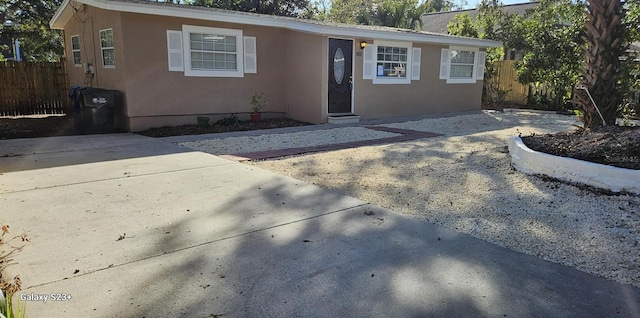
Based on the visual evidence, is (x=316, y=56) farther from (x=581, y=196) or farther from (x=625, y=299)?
(x=625, y=299)

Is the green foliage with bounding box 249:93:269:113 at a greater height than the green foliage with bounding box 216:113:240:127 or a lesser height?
greater

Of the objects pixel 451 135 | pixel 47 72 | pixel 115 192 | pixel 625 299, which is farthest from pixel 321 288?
pixel 47 72

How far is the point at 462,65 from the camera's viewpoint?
15383 mm

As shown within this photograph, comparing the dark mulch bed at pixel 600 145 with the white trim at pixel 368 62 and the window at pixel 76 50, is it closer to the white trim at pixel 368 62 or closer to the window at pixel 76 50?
the white trim at pixel 368 62

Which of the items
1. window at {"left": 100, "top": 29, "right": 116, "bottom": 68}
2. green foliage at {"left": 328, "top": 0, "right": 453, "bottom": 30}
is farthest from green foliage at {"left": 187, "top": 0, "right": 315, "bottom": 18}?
window at {"left": 100, "top": 29, "right": 116, "bottom": 68}

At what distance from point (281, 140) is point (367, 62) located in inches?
186

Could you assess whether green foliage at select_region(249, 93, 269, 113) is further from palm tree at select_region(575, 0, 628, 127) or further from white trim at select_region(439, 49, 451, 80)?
palm tree at select_region(575, 0, 628, 127)

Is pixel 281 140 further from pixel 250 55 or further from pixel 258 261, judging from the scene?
pixel 258 261

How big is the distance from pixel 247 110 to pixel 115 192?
698cm

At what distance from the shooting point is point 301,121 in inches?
482

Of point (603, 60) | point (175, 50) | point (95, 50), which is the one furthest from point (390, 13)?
point (603, 60)

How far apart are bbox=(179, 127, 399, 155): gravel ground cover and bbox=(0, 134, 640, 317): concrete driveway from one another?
2.72m

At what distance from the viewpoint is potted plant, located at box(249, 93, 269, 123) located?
11703 mm

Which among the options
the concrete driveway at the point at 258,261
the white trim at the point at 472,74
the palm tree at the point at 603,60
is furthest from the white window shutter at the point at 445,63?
the concrete driveway at the point at 258,261
